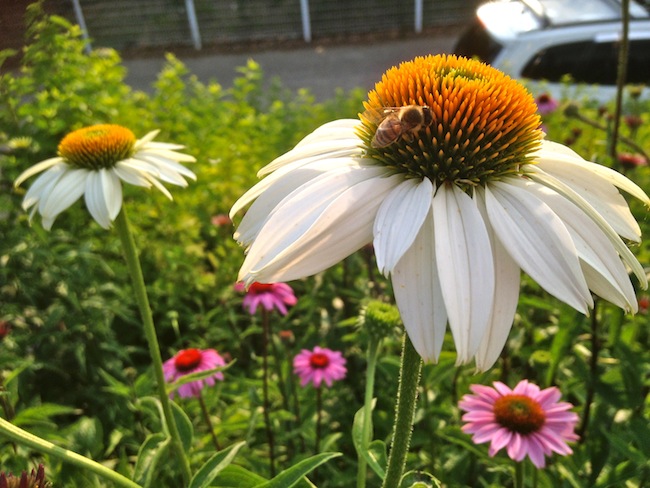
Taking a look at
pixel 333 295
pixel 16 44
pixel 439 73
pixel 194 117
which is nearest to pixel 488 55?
pixel 194 117

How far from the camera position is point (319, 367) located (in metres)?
1.29

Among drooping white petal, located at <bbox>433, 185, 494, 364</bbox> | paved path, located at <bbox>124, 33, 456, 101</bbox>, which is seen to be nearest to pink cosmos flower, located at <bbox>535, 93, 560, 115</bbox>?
drooping white petal, located at <bbox>433, 185, 494, 364</bbox>

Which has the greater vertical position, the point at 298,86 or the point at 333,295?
the point at 333,295

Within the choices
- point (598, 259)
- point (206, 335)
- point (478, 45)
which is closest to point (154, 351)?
point (598, 259)

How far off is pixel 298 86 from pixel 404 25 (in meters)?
3.49

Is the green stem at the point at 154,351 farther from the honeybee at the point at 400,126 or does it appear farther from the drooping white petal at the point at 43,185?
the honeybee at the point at 400,126

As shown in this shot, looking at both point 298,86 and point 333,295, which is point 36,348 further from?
point 298,86

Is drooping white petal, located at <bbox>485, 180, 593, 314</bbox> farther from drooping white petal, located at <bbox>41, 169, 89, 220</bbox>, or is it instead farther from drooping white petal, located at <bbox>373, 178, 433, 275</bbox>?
drooping white petal, located at <bbox>41, 169, 89, 220</bbox>

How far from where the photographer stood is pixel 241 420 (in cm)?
136

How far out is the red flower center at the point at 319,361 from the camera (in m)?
1.29

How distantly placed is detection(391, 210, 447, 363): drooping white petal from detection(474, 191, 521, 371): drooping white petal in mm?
45

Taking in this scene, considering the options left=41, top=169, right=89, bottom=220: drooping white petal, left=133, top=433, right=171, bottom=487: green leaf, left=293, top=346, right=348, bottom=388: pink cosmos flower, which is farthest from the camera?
left=293, top=346, right=348, bottom=388: pink cosmos flower

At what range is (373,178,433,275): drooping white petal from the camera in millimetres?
547

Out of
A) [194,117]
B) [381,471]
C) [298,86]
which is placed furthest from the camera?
[298,86]
